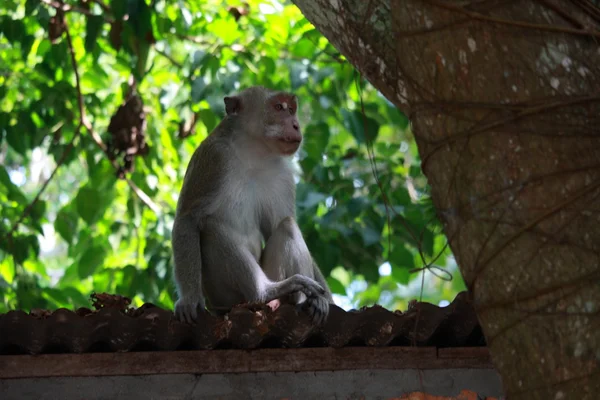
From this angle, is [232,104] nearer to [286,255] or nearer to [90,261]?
[286,255]

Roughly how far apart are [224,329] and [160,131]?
5.53 meters

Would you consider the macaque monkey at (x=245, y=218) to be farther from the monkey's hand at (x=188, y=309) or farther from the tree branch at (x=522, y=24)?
the tree branch at (x=522, y=24)

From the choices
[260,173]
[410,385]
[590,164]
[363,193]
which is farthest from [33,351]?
[363,193]

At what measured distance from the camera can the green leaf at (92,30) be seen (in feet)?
23.8

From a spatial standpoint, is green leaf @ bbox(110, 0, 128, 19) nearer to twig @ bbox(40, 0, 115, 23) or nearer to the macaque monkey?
twig @ bbox(40, 0, 115, 23)

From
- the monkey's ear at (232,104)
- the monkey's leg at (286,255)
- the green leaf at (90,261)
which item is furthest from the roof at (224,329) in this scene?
the green leaf at (90,261)

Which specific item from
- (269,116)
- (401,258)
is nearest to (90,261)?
(401,258)

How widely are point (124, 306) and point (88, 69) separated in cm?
492

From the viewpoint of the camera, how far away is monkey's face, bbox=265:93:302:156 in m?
5.35

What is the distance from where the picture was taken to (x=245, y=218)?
524cm

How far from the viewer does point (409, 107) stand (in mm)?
2559

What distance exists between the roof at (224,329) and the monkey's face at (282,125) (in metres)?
1.60

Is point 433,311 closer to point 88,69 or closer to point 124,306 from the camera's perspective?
point 124,306

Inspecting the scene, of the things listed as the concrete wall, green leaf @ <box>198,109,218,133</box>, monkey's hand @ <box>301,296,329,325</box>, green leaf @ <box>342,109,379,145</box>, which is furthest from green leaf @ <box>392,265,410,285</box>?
monkey's hand @ <box>301,296,329,325</box>
